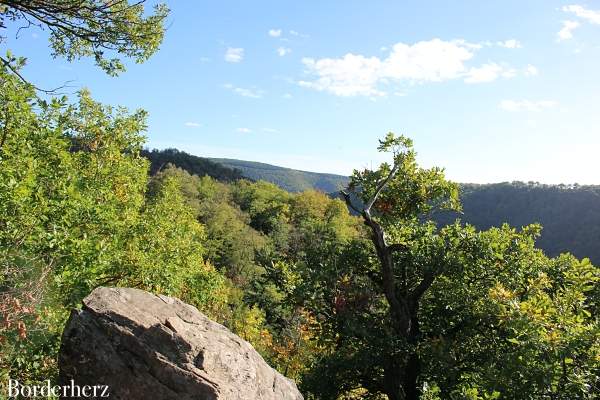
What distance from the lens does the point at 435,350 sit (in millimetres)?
10156

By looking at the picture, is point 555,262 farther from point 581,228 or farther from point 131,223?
point 581,228

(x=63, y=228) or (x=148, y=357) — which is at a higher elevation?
(x=63, y=228)

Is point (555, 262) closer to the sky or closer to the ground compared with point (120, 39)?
closer to the ground

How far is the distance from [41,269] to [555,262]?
1338cm

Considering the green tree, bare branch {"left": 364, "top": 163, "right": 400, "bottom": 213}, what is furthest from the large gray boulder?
bare branch {"left": 364, "top": 163, "right": 400, "bottom": 213}

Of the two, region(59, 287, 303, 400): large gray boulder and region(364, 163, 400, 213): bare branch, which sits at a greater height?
region(364, 163, 400, 213): bare branch

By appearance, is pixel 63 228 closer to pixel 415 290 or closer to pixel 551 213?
pixel 415 290

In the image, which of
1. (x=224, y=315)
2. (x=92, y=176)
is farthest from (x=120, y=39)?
(x=224, y=315)

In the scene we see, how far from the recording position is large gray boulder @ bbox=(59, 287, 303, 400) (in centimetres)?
756

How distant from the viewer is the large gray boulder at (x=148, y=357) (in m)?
7.56

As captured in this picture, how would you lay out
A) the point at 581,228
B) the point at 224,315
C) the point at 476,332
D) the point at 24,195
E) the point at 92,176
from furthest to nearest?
the point at 581,228, the point at 224,315, the point at 92,176, the point at 476,332, the point at 24,195

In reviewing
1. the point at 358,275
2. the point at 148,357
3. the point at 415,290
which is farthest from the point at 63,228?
the point at 415,290

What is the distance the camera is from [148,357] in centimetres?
775

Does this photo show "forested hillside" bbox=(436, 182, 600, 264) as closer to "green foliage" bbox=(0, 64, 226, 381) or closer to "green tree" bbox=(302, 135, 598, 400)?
"green foliage" bbox=(0, 64, 226, 381)
